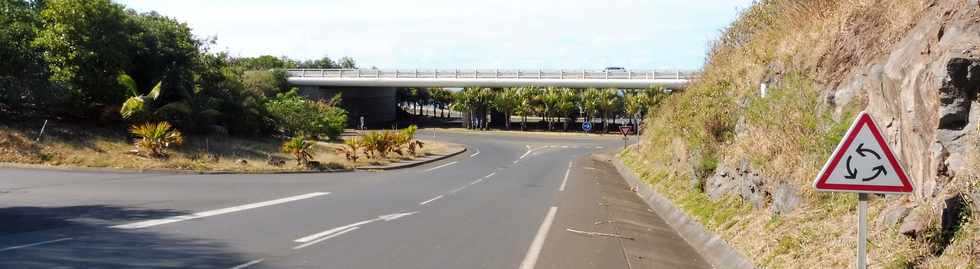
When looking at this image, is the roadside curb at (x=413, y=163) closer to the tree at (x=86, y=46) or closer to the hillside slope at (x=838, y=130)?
the tree at (x=86, y=46)

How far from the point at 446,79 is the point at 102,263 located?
63.9 meters

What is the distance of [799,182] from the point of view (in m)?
9.13

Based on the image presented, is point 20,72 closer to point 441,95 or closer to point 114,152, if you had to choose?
point 114,152

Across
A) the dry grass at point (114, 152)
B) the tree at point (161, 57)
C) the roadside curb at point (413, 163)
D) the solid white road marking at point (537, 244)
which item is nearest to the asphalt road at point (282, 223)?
the solid white road marking at point (537, 244)

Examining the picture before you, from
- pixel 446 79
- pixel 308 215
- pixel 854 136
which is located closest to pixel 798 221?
pixel 854 136

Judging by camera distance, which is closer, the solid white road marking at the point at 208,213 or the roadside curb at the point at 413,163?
the solid white road marking at the point at 208,213

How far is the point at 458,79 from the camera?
71125mm

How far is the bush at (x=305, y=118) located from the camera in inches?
1659

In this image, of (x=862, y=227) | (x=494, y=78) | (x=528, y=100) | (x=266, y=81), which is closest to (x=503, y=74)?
(x=494, y=78)

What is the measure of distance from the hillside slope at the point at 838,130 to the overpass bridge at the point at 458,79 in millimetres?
45918

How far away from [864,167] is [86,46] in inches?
1167

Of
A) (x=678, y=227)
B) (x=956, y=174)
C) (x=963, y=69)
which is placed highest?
(x=963, y=69)

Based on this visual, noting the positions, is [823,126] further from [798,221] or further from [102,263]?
[102,263]

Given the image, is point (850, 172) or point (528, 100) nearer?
point (850, 172)
